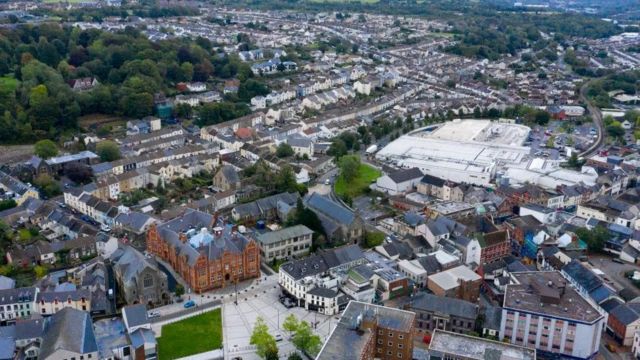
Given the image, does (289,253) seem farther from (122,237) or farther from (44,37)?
(44,37)

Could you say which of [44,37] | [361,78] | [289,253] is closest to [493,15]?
[361,78]

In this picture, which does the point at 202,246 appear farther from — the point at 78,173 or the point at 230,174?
the point at 78,173

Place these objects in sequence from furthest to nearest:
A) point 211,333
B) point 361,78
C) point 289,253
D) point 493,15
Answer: point 493,15 < point 361,78 < point 289,253 < point 211,333

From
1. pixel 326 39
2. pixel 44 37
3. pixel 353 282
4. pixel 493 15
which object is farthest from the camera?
pixel 493 15

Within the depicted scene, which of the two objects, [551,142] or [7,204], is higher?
[7,204]

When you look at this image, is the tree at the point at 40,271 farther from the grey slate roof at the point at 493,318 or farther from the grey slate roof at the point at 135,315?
the grey slate roof at the point at 493,318

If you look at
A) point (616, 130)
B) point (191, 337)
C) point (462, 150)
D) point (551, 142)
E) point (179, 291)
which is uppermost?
point (616, 130)

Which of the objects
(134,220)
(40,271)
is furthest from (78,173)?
(40,271)

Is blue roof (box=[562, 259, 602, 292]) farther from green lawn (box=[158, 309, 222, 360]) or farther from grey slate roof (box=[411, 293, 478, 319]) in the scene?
green lawn (box=[158, 309, 222, 360])

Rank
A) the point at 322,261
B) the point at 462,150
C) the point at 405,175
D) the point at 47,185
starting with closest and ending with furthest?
the point at 322,261 → the point at 47,185 → the point at 405,175 → the point at 462,150
